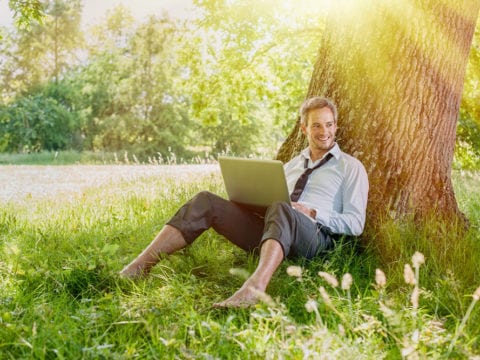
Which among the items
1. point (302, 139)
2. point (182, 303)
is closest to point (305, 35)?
point (302, 139)

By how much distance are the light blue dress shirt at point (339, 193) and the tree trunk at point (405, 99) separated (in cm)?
31

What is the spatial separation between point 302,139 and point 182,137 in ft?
106

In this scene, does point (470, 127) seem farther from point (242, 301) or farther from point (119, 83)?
point (119, 83)

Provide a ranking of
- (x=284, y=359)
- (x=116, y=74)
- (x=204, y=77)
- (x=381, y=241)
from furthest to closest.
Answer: (x=116, y=74) → (x=204, y=77) → (x=381, y=241) → (x=284, y=359)

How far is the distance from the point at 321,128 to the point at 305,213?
0.71 meters

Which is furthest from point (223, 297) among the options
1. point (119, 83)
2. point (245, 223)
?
point (119, 83)

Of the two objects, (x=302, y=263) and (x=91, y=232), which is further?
(x=91, y=232)

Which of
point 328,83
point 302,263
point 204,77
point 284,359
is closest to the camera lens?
point 284,359

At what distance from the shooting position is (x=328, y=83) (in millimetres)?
5156

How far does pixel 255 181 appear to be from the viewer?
14.1ft

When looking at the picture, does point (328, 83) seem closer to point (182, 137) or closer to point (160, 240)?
point (160, 240)

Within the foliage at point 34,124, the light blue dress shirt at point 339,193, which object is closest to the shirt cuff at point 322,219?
the light blue dress shirt at point 339,193

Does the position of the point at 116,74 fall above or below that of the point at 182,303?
above

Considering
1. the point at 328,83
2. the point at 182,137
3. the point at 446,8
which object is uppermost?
the point at 446,8
